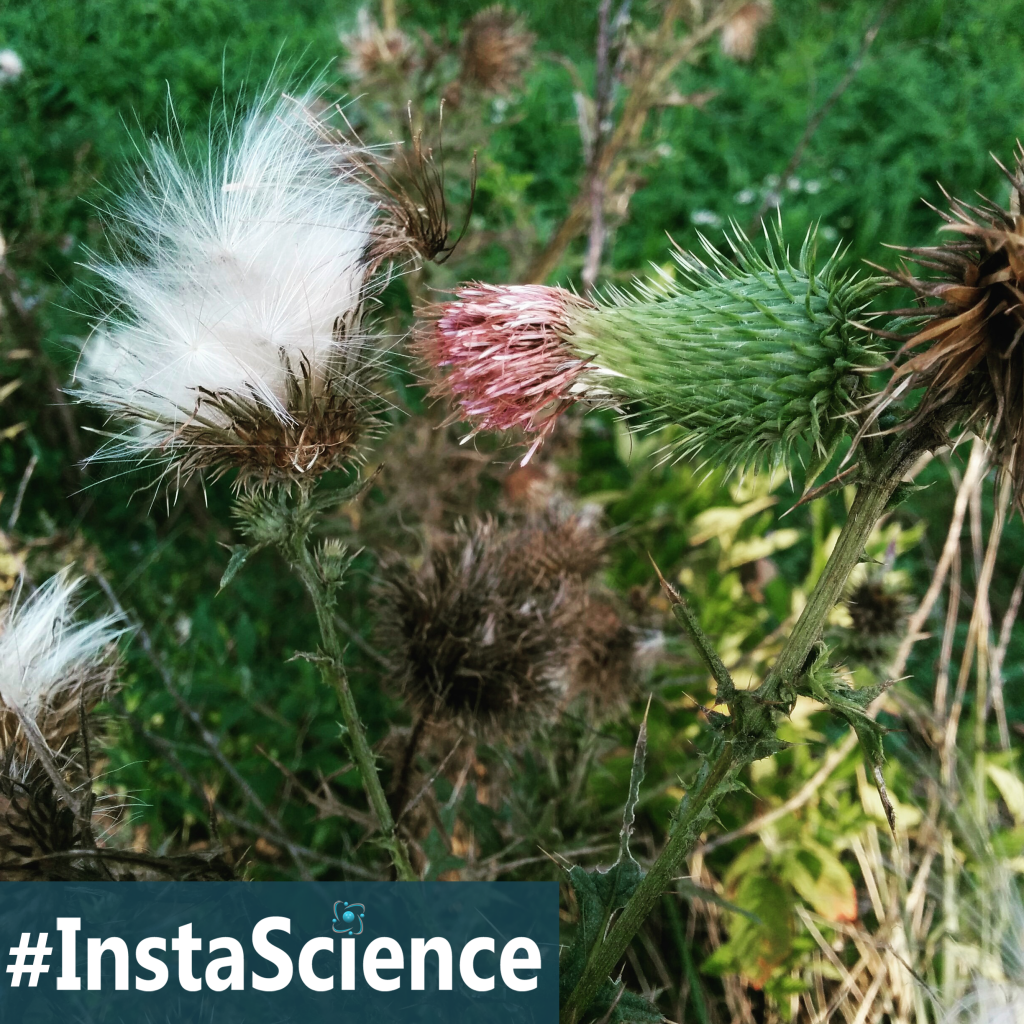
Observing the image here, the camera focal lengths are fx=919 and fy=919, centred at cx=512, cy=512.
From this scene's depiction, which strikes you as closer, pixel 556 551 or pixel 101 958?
pixel 101 958

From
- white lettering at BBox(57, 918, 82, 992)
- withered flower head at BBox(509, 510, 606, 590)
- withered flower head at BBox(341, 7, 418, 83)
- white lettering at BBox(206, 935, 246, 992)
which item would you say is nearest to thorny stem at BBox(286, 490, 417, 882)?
white lettering at BBox(206, 935, 246, 992)

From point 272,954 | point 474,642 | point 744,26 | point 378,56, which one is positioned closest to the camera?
point 272,954

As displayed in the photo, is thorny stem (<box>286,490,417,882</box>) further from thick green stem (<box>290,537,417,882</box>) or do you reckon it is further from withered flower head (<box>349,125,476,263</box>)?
withered flower head (<box>349,125,476,263</box>)

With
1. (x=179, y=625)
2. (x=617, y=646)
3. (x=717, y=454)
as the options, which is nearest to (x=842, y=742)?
(x=617, y=646)

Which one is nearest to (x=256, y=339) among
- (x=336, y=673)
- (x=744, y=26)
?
(x=336, y=673)

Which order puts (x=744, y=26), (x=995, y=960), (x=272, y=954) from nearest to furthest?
(x=272, y=954) → (x=995, y=960) → (x=744, y=26)

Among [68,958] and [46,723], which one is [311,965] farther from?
[46,723]
